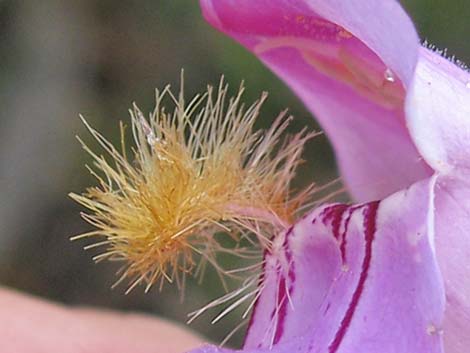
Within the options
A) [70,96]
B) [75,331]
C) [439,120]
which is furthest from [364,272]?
[70,96]

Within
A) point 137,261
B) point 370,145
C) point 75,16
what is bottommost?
point 75,16

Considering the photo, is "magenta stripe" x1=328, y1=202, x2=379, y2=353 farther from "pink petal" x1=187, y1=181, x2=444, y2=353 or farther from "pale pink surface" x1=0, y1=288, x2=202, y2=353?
"pale pink surface" x1=0, y1=288, x2=202, y2=353

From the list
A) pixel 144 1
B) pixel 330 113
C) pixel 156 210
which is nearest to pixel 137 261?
pixel 156 210

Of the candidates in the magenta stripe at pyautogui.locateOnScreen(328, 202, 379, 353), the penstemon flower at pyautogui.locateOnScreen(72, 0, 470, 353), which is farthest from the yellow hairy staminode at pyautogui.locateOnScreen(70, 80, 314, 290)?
the magenta stripe at pyautogui.locateOnScreen(328, 202, 379, 353)

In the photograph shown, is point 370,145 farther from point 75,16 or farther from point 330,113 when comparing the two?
point 75,16

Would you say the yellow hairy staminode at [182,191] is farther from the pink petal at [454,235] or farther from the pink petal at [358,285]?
the pink petal at [454,235]
